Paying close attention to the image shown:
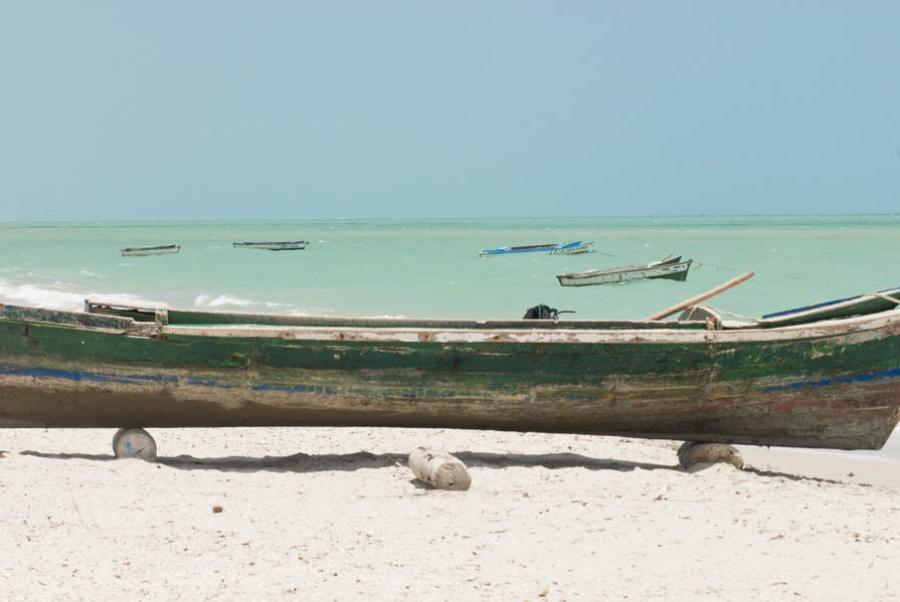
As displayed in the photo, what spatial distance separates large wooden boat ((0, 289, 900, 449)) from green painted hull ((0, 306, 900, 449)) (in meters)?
0.01

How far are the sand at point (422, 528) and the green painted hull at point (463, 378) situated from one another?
0.39 meters

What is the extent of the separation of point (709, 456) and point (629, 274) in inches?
931

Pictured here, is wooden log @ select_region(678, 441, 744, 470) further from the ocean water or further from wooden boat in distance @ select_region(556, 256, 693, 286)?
wooden boat in distance @ select_region(556, 256, 693, 286)

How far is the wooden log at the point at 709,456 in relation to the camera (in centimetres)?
859

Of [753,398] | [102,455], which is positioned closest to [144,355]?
[102,455]

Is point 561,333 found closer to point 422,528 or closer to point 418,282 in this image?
point 422,528

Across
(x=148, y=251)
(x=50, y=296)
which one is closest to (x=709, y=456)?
(x=50, y=296)

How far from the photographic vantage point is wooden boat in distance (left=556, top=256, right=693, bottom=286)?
3138 centimetres

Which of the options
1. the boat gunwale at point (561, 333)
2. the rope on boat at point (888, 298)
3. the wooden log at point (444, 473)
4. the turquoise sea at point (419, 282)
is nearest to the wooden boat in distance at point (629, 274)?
the turquoise sea at point (419, 282)

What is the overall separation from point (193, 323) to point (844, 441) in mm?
5498

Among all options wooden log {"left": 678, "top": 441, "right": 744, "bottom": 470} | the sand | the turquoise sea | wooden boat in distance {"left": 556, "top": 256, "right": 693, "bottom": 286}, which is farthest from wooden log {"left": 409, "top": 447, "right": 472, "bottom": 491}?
wooden boat in distance {"left": 556, "top": 256, "right": 693, "bottom": 286}

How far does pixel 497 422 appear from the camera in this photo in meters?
8.38

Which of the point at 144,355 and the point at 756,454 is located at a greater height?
the point at 144,355

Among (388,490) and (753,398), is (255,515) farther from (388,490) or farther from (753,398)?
(753,398)
